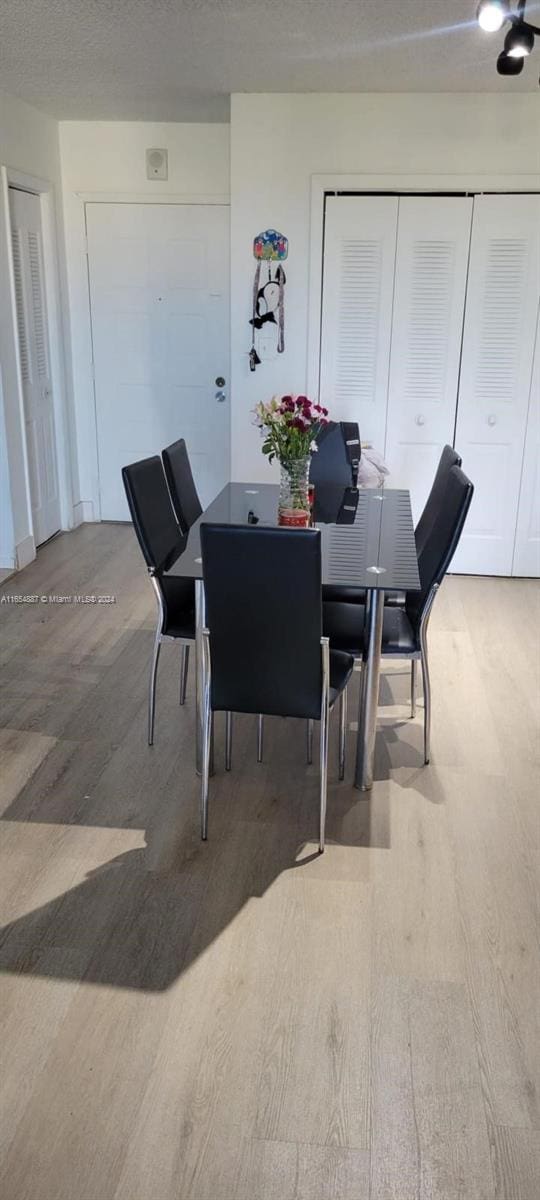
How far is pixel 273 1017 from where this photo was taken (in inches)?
74.8

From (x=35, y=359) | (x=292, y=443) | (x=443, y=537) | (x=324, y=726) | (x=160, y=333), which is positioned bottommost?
(x=324, y=726)

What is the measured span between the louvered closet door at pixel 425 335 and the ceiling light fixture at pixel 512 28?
165cm

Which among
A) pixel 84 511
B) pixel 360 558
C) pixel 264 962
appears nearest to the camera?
pixel 264 962

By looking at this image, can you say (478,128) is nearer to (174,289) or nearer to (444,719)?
(174,289)

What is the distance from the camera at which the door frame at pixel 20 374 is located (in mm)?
4637

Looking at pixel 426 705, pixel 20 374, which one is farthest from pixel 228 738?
pixel 20 374

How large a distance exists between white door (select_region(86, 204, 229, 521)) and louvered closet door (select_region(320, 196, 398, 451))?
1001 mm

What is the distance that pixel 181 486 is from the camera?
3.52 m

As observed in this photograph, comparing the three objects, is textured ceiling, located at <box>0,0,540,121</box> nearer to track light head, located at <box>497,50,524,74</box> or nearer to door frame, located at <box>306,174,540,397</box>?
door frame, located at <box>306,174,540,397</box>

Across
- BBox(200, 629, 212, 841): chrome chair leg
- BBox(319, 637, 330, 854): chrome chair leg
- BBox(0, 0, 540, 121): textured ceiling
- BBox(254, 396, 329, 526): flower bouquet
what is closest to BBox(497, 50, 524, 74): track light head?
BBox(0, 0, 540, 121): textured ceiling

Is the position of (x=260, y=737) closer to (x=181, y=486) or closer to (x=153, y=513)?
(x=153, y=513)

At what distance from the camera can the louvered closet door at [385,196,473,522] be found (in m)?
4.55

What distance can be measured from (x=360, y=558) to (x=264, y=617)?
1.69 feet

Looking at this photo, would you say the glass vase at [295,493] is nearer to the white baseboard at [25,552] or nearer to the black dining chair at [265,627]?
the black dining chair at [265,627]
